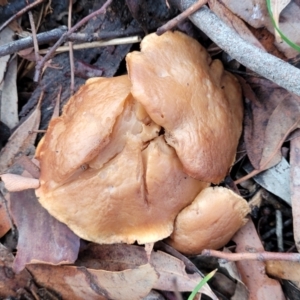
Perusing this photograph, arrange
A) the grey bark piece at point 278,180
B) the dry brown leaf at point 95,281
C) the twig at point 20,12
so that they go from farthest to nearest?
the twig at point 20,12, the grey bark piece at point 278,180, the dry brown leaf at point 95,281

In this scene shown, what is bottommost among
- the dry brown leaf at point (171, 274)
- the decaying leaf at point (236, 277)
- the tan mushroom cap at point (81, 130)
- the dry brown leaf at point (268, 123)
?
the decaying leaf at point (236, 277)

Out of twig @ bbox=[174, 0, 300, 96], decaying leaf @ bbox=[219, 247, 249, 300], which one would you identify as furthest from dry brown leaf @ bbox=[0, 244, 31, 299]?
twig @ bbox=[174, 0, 300, 96]

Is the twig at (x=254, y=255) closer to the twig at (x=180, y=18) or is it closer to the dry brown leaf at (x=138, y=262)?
the dry brown leaf at (x=138, y=262)

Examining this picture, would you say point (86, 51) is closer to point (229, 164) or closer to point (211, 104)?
point (211, 104)

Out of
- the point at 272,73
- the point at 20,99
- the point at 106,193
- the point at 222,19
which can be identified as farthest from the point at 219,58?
the point at 20,99

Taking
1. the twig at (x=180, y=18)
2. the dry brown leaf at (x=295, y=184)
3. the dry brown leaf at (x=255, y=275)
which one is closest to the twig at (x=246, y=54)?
the twig at (x=180, y=18)

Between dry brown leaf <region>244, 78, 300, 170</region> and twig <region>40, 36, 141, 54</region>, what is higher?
twig <region>40, 36, 141, 54</region>

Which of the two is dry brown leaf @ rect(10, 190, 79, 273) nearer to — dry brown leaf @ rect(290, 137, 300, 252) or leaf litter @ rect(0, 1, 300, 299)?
leaf litter @ rect(0, 1, 300, 299)
